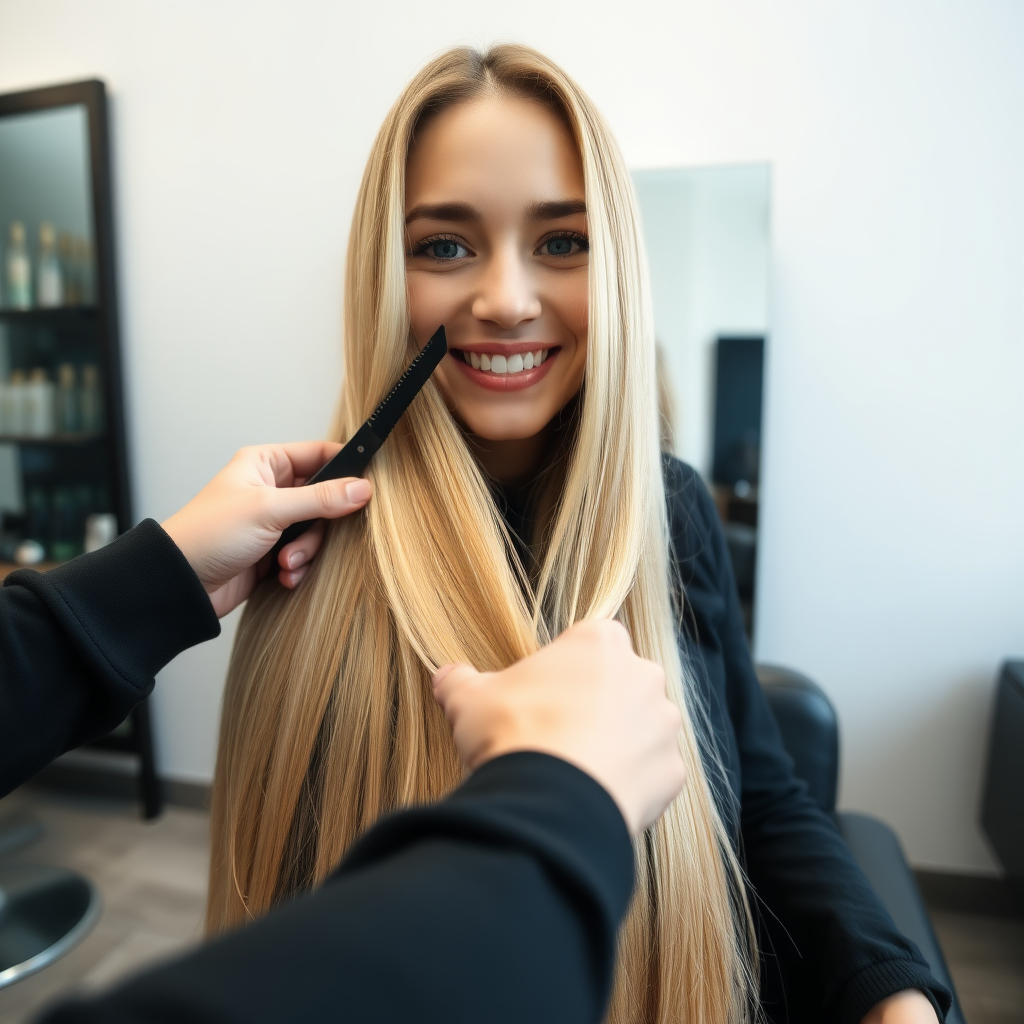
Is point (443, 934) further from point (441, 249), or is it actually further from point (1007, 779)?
point (1007, 779)

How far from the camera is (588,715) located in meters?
0.38

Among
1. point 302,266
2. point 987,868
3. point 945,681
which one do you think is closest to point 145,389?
point 302,266

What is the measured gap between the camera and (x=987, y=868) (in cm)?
168

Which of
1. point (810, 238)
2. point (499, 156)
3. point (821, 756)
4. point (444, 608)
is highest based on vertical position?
point (810, 238)

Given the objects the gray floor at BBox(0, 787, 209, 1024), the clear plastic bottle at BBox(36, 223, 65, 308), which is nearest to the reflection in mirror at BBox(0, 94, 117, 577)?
the clear plastic bottle at BBox(36, 223, 65, 308)

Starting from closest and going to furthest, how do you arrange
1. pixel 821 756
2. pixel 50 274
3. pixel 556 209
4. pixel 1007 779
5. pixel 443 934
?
pixel 443 934, pixel 556 209, pixel 821 756, pixel 1007 779, pixel 50 274

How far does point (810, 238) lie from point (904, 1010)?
143cm

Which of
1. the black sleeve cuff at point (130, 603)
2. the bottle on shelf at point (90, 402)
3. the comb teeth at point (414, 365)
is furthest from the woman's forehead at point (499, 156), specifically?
the bottle on shelf at point (90, 402)

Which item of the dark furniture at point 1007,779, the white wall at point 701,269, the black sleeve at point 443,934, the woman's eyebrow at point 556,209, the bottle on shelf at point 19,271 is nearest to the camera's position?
the black sleeve at point 443,934

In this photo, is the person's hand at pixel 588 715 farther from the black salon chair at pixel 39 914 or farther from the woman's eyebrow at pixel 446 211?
the black salon chair at pixel 39 914

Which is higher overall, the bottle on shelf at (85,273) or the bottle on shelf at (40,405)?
the bottle on shelf at (85,273)

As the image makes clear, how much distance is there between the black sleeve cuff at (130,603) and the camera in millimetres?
606

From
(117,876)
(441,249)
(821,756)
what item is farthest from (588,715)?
(117,876)

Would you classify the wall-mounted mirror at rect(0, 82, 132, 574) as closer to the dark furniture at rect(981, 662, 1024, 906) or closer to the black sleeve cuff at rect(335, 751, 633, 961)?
the black sleeve cuff at rect(335, 751, 633, 961)
